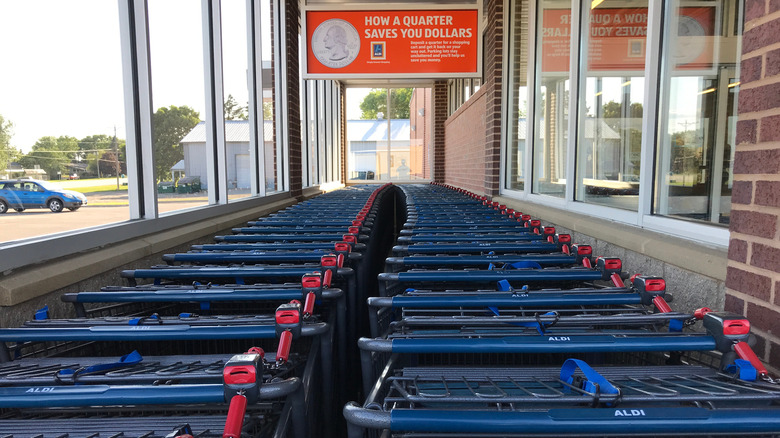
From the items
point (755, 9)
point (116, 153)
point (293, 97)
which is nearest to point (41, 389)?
point (116, 153)

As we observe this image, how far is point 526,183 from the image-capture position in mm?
5742

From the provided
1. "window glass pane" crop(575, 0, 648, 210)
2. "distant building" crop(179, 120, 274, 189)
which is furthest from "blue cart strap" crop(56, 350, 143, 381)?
"window glass pane" crop(575, 0, 648, 210)

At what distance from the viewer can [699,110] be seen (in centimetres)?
341

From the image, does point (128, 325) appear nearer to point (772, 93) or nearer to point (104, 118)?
point (104, 118)

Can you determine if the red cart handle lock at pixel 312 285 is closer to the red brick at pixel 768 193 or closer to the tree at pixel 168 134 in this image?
the red brick at pixel 768 193

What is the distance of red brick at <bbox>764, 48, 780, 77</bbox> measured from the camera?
161 centimetres

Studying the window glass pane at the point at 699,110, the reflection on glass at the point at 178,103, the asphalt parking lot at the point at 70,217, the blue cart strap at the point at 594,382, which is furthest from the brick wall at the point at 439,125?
the blue cart strap at the point at 594,382

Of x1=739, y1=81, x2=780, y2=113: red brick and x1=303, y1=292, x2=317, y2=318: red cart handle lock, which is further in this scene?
x1=303, y1=292, x2=317, y2=318: red cart handle lock

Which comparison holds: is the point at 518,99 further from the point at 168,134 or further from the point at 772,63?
the point at 772,63

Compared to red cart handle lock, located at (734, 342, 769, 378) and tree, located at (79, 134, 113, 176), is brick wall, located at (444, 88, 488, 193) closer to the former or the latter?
tree, located at (79, 134, 113, 176)

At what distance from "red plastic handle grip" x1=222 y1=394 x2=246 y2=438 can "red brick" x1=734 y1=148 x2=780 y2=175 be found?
1.73m

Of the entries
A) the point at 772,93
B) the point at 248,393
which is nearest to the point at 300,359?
the point at 248,393

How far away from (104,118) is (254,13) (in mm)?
3837

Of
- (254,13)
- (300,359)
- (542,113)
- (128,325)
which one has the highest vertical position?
(254,13)
